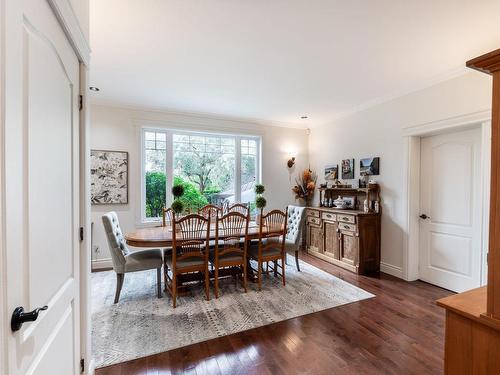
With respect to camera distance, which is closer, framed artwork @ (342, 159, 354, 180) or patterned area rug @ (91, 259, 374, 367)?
patterned area rug @ (91, 259, 374, 367)

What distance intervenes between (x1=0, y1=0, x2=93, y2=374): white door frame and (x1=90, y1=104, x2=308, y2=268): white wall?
277 cm

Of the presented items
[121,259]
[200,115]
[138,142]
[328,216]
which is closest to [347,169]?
[328,216]

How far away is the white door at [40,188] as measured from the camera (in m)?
0.72

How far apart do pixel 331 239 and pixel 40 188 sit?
160 inches

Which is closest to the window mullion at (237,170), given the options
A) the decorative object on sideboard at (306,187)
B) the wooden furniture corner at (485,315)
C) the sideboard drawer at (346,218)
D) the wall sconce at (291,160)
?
the wall sconce at (291,160)

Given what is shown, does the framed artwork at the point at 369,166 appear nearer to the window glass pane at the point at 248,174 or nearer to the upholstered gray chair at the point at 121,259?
the window glass pane at the point at 248,174

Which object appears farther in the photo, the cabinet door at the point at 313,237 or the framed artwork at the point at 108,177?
the cabinet door at the point at 313,237

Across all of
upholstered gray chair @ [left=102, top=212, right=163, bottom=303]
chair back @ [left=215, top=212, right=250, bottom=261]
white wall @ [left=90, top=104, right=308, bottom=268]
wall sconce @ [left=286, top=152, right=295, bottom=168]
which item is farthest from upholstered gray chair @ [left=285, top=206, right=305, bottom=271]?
upholstered gray chair @ [left=102, top=212, right=163, bottom=303]

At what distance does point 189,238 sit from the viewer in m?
A: 2.76

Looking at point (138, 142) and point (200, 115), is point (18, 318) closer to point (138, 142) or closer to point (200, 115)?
point (138, 142)

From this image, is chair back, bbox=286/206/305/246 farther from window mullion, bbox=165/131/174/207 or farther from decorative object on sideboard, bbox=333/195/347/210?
window mullion, bbox=165/131/174/207

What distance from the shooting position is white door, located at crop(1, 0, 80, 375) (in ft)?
2.36

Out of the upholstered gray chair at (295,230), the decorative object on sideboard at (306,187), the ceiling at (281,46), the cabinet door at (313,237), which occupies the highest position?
the ceiling at (281,46)

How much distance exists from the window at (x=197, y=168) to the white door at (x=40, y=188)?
3.12m
